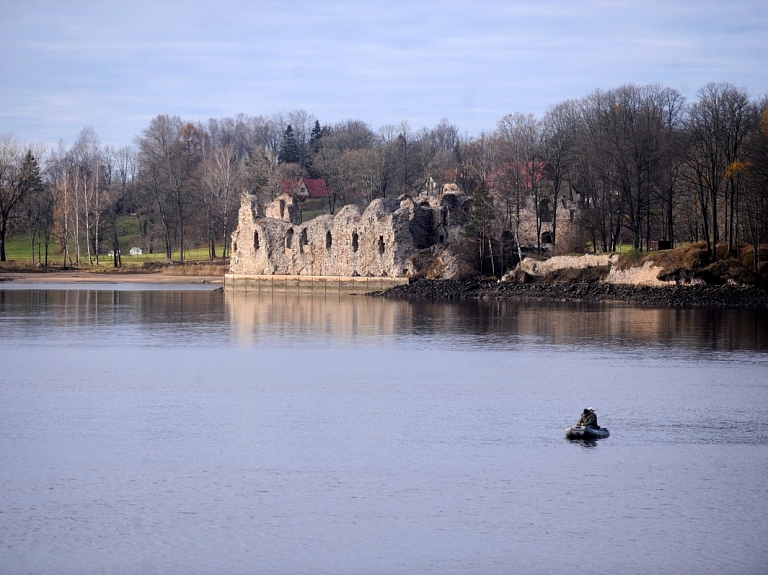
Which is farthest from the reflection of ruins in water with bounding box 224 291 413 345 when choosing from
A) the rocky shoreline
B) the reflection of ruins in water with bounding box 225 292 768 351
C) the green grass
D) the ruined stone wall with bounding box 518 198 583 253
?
the green grass

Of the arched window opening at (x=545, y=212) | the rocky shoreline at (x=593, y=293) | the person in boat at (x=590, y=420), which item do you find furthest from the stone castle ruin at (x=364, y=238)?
the person in boat at (x=590, y=420)

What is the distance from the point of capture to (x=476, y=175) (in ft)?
248

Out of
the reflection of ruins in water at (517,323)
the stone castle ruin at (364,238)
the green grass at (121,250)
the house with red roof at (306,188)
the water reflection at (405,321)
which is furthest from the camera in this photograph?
the house with red roof at (306,188)

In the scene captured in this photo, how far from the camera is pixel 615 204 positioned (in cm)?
5734

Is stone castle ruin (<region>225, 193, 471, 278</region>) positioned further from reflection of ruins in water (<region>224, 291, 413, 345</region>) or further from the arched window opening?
the arched window opening

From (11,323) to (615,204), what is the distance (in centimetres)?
3431

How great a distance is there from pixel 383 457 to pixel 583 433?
12.8 ft

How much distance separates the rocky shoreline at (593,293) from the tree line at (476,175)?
291 centimetres

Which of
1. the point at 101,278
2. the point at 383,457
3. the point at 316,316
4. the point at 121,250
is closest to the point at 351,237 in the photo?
the point at 316,316

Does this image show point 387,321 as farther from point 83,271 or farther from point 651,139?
point 83,271

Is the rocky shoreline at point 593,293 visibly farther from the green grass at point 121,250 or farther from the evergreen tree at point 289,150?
the evergreen tree at point 289,150

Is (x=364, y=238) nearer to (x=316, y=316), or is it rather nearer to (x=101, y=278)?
(x=316, y=316)

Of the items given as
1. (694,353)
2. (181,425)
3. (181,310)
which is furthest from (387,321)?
(181,425)

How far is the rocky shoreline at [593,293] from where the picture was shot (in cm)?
4538
